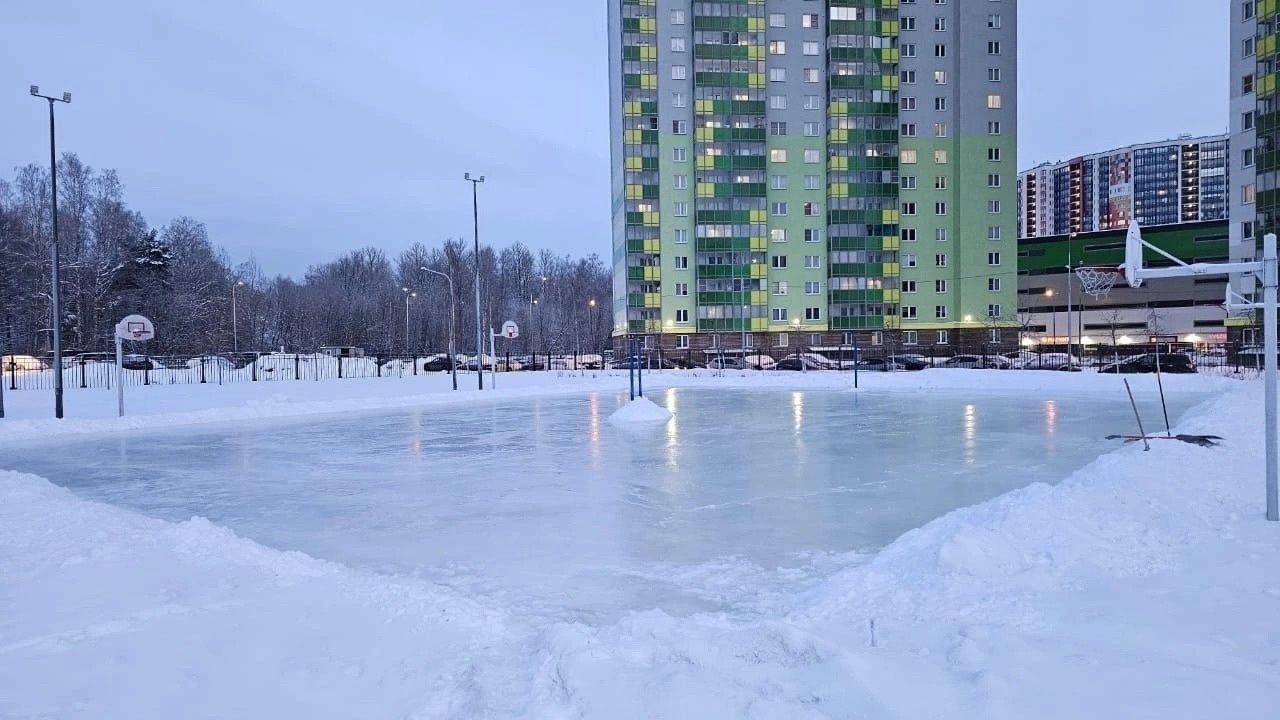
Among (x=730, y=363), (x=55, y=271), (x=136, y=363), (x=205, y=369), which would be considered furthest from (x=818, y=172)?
(x=55, y=271)

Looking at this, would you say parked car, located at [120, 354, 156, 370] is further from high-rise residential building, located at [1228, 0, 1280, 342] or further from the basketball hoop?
high-rise residential building, located at [1228, 0, 1280, 342]

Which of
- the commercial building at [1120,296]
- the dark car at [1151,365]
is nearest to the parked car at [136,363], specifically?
the dark car at [1151,365]

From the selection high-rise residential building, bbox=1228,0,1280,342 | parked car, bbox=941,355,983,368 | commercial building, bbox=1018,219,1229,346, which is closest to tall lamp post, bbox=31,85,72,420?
parked car, bbox=941,355,983,368

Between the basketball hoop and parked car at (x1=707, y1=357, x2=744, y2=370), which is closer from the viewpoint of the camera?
the basketball hoop

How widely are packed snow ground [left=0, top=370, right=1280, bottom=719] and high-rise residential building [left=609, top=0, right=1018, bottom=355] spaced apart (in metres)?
68.4

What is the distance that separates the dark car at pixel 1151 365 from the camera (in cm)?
4291

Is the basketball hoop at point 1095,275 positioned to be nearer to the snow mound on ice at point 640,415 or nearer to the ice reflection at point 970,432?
the ice reflection at point 970,432

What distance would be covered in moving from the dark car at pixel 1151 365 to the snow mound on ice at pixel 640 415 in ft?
105

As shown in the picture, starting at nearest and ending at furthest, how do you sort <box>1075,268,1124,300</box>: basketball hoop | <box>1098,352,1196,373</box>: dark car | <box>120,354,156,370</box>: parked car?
<box>1075,268,1124,300</box>: basketball hoop < <box>1098,352,1196,373</box>: dark car < <box>120,354,156,370</box>: parked car

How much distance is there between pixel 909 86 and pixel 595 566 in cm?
8072

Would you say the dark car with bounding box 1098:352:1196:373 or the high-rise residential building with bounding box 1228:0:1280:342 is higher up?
the high-rise residential building with bounding box 1228:0:1280:342

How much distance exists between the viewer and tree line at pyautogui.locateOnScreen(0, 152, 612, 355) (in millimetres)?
55281

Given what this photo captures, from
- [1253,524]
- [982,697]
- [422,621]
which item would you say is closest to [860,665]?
[982,697]

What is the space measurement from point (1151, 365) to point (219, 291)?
80842 mm
